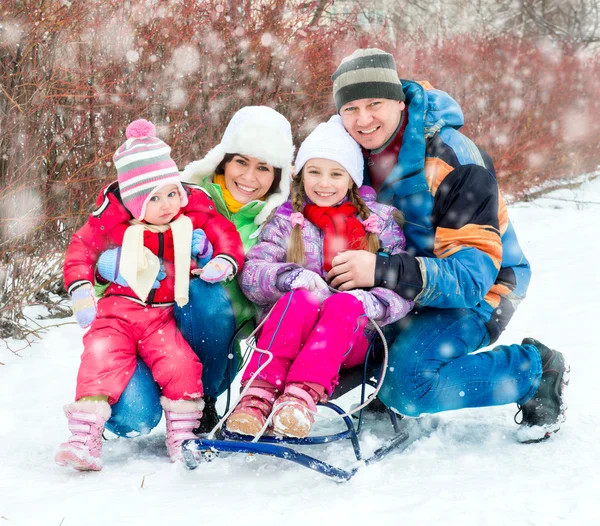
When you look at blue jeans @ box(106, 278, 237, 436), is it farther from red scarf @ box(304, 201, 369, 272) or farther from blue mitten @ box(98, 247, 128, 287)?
red scarf @ box(304, 201, 369, 272)

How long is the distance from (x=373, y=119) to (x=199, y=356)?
123 cm

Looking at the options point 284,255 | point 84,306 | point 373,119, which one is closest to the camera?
point 84,306

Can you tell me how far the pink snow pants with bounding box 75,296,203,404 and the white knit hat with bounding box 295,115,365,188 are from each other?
894 mm

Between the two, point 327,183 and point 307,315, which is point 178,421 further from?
point 327,183

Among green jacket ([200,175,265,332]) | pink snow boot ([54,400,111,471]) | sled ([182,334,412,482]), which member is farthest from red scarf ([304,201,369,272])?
pink snow boot ([54,400,111,471])

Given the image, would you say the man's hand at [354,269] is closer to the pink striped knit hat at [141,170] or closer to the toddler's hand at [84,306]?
the pink striped knit hat at [141,170]

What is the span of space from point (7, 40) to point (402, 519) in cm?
312

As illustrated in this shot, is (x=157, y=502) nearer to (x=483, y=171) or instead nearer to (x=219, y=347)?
(x=219, y=347)

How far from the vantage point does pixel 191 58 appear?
504 centimetres

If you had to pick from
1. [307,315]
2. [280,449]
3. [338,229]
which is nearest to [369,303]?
[307,315]

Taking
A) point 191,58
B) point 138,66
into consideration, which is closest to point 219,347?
point 138,66

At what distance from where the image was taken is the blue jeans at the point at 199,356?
2379 millimetres

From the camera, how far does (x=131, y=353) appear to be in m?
2.43

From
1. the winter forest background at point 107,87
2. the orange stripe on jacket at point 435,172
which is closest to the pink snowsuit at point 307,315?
the orange stripe on jacket at point 435,172
